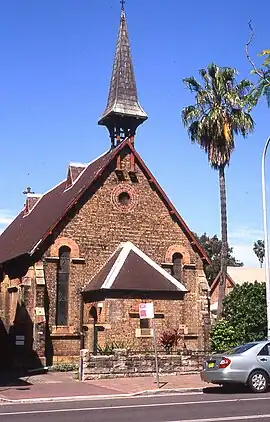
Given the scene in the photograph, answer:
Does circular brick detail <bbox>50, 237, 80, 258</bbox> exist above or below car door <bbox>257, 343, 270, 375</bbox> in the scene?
above

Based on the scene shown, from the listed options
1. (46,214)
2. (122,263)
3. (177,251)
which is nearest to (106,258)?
(122,263)

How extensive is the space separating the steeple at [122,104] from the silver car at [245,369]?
19558mm

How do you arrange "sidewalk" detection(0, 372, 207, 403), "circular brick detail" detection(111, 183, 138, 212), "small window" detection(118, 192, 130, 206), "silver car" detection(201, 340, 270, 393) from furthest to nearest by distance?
"small window" detection(118, 192, 130, 206)
"circular brick detail" detection(111, 183, 138, 212)
"sidewalk" detection(0, 372, 207, 403)
"silver car" detection(201, 340, 270, 393)

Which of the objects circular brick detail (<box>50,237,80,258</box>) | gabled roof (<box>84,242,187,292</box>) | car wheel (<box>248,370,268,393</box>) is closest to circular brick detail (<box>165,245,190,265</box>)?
gabled roof (<box>84,242,187,292</box>)

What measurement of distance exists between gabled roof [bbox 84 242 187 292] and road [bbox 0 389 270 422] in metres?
10.5

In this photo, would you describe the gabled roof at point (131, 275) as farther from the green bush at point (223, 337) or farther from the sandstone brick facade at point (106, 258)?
the green bush at point (223, 337)

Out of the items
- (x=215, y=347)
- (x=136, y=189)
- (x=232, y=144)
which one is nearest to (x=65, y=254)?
(x=136, y=189)

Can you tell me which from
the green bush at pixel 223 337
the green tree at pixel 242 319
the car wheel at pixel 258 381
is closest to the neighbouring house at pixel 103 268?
the green bush at pixel 223 337

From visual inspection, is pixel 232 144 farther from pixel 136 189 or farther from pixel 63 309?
pixel 63 309

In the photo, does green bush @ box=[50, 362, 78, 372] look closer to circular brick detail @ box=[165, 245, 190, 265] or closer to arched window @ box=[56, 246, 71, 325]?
arched window @ box=[56, 246, 71, 325]

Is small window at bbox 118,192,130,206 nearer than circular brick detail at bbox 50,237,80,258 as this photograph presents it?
No

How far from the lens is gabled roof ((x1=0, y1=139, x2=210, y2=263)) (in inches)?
1167

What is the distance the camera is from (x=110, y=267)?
2898cm

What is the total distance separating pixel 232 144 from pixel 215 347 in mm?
11366
